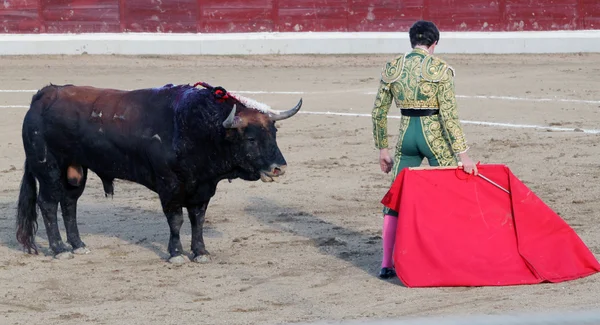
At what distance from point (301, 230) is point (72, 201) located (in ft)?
4.11

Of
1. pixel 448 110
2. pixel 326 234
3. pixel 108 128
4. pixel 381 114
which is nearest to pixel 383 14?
pixel 326 234

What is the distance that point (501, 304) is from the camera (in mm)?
4391

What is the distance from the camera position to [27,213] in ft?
19.2

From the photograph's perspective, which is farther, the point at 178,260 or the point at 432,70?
the point at 178,260

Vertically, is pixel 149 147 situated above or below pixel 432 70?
below

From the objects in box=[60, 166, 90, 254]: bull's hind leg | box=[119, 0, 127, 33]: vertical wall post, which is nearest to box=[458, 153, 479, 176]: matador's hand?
box=[60, 166, 90, 254]: bull's hind leg

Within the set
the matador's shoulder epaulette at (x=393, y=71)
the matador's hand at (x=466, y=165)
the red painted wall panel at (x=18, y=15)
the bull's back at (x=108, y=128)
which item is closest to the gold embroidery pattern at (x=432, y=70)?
the matador's shoulder epaulette at (x=393, y=71)

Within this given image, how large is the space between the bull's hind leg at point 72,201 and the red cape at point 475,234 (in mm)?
1695

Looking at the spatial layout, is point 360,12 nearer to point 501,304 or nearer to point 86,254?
point 86,254

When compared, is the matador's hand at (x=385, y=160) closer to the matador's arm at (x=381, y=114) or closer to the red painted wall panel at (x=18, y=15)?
the matador's arm at (x=381, y=114)

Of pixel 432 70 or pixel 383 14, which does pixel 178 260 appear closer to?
pixel 432 70

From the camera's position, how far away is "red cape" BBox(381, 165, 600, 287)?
4832 millimetres

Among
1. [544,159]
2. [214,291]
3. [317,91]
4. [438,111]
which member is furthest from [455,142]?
[317,91]

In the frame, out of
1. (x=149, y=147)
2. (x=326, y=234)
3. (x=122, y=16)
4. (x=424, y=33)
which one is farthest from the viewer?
(x=122, y=16)
